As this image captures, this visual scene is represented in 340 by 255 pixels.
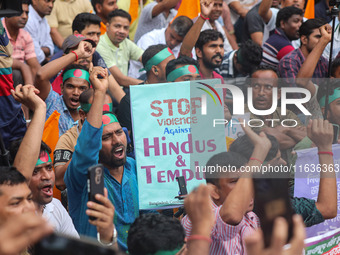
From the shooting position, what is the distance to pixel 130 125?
5133mm

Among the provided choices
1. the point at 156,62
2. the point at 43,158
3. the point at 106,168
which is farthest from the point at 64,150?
the point at 156,62

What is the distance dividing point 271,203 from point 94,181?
40.6 inches

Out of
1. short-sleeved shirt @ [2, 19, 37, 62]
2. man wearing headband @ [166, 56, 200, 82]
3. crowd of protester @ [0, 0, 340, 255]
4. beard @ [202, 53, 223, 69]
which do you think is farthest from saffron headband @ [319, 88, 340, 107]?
short-sleeved shirt @ [2, 19, 37, 62]

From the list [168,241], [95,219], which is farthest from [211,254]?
[95,219]

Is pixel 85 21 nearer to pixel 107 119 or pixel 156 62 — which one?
pixel 156 62

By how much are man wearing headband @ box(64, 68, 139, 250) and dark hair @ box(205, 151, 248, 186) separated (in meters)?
0.57

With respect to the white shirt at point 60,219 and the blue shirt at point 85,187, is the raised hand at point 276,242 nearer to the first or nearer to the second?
the blue shirt at point 85,187

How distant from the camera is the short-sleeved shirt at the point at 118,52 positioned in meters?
6.74

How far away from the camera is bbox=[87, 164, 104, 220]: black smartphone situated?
9.18 feet

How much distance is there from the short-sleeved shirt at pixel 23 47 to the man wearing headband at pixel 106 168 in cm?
237

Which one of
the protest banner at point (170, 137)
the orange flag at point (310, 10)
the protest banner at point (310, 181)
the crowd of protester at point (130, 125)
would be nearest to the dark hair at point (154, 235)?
the crowd of protester at point (130, 125)

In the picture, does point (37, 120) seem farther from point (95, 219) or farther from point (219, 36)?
point (219, 36)

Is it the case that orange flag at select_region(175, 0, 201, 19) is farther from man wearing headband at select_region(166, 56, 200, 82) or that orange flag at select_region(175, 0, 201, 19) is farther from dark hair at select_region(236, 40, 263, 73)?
man wearing headband at select_region(166, 56, 200, 82)

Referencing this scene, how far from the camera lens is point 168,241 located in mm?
3010
